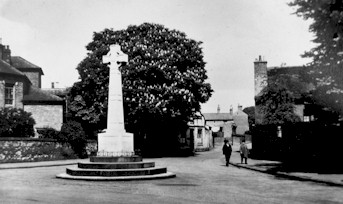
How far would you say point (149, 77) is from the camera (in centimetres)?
3825

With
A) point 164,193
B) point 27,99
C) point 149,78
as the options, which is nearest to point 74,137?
point 149,78

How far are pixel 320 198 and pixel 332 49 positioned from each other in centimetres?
766

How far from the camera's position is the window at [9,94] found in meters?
44.4

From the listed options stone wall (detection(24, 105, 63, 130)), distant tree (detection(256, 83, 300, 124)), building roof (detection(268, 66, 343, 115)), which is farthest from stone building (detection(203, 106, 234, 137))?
building roof (detection(268, 66, 343, 115))

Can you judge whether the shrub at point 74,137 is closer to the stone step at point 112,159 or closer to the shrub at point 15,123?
the shrub at point 15,123

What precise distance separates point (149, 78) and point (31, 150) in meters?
11.7

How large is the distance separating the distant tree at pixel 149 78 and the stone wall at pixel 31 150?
403cm

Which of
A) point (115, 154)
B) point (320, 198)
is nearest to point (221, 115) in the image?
point (115, 154)

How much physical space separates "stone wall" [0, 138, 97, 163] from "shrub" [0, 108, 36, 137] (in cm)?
373

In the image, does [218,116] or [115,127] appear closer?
[115,127]

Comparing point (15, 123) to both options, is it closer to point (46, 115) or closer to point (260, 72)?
point (46, 115)

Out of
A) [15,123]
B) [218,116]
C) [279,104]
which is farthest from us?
[218,116]

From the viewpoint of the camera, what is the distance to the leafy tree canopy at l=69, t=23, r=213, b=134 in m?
37.3

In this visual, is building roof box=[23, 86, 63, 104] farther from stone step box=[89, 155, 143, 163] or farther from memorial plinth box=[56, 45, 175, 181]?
stone step box=[89, 155, 143, 163]
